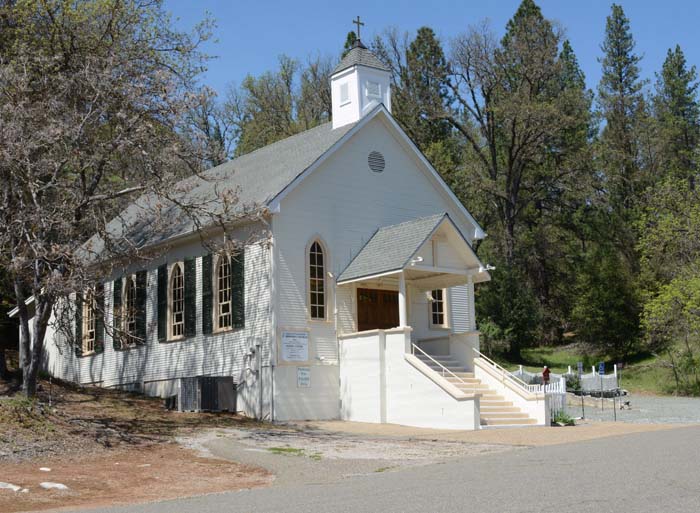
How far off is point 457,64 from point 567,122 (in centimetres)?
668

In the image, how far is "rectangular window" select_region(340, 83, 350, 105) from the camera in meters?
27.2

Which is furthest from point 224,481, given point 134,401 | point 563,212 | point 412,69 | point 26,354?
point 563,212

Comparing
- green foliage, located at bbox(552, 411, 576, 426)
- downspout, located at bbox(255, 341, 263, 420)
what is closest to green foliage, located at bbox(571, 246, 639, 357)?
green foliage, located at bbox(552, 411, 576, 426)

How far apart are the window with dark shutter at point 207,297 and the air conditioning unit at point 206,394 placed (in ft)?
7.18

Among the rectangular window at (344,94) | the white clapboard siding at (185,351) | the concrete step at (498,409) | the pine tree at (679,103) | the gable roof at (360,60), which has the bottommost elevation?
the concrete step at (498,409)

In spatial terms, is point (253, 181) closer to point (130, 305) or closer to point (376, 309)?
point (376, 309)

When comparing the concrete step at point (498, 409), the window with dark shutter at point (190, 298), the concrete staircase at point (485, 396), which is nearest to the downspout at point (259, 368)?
the window with dark shutter at point (190, 298)

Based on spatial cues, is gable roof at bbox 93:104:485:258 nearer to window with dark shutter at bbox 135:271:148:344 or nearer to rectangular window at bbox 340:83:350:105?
rectangular window at bbox 340:83:350:105

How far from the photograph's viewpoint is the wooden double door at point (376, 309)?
1008 inches

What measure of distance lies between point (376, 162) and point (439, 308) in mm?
4946

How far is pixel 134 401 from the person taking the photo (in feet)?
81.5

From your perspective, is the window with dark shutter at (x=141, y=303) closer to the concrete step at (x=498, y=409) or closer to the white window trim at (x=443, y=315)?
the white window trim at (x=443, y=315)

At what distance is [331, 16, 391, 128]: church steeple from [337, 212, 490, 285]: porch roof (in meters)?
3.95

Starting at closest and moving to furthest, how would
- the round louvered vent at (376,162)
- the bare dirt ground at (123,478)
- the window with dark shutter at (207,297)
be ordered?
the bare dirt ground at (123,478) → the window with dark shutter at (207,297) → the round louvered vent at (376,162)
